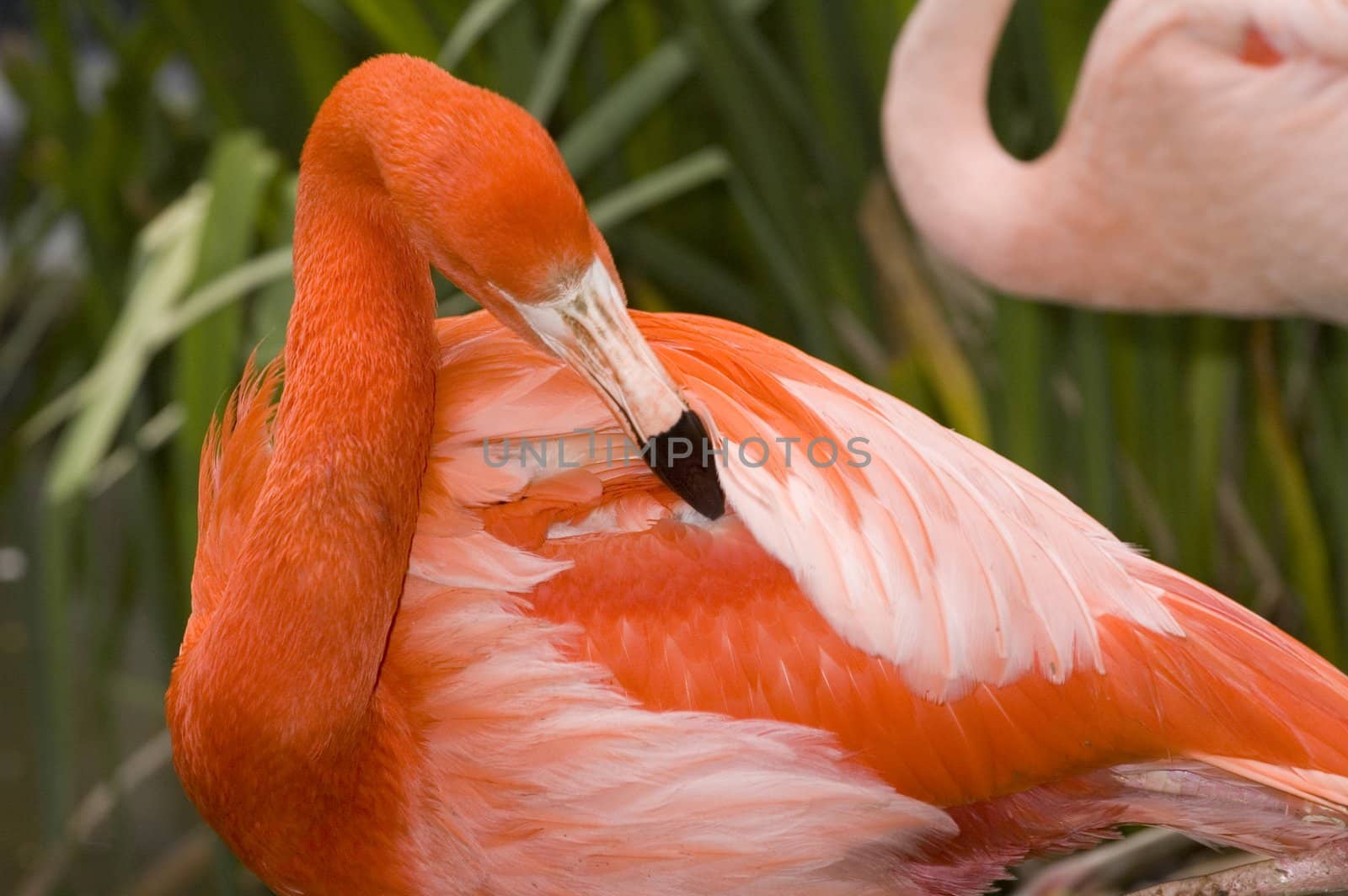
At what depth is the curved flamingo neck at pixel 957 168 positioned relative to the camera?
6.63 feet

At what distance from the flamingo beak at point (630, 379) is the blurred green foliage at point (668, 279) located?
0.89m

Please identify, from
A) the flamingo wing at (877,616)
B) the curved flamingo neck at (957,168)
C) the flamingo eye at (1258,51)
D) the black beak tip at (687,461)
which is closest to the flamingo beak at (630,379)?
the black beak tip at (687,461)

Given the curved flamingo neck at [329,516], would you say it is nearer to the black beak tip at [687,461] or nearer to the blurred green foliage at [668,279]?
the black beak tip at [687,461]

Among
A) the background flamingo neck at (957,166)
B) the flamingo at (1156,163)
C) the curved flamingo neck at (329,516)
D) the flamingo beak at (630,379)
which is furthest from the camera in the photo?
the background flamingo neck at (957,166)

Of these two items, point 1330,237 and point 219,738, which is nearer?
point 219,738

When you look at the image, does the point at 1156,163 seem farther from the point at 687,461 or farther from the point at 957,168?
the point at 687,461

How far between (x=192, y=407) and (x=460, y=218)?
1.03 m

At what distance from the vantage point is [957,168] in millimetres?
2072

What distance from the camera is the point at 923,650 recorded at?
47.8 inches

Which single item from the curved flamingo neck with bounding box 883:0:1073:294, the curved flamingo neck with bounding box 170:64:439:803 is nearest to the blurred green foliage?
the curved flamingo neck with bounding box 883:0:1073:294

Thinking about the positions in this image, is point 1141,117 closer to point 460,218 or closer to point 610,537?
point 610,537

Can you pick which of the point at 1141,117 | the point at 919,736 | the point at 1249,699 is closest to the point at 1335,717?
the point at 1249,699

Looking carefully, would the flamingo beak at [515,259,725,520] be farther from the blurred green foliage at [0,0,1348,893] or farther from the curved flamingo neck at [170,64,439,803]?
the blurred green foliage at [0,0,1348,893]

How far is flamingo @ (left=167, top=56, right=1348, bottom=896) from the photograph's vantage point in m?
1.19
